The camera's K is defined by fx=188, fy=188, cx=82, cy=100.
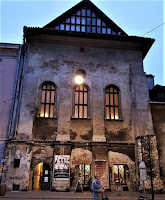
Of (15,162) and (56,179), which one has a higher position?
(15,162)

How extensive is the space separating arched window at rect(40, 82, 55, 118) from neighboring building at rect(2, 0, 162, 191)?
77mm

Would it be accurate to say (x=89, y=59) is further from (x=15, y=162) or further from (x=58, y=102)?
(x=15, y=162)

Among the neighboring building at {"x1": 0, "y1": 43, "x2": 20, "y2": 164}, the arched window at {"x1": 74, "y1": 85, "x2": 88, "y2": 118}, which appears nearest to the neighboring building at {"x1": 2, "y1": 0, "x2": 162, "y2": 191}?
the arched window at {"x1": 74, "y1": 85, "x2": 88, "y2": 118}

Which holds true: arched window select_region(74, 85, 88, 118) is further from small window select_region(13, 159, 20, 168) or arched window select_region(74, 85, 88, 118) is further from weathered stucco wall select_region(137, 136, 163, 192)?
small window select_region(13, 159, 20, 168)

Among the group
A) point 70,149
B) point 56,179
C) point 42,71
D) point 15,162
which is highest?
→ point 42,71

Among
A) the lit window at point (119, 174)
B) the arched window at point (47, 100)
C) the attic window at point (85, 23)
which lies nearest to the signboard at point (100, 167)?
the lit window at point (119, 174)

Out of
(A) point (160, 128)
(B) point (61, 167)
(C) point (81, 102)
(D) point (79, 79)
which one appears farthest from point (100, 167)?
(D) point (79, 79)

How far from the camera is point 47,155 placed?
44.3 ft

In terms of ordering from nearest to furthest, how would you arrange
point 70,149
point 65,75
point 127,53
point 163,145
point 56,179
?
1. point 56,179
2. point 70,149
3. point 163,145
4. point 65,75
5. point 127,53

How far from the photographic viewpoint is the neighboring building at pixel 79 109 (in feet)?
43.3

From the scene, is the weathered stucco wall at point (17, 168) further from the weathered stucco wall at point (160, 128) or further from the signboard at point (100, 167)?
the weathered stucco wall at point (160, 128)

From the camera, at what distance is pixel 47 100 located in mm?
15055

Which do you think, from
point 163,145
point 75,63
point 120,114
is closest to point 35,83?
point 75,63

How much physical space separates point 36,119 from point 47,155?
9.14 feet
